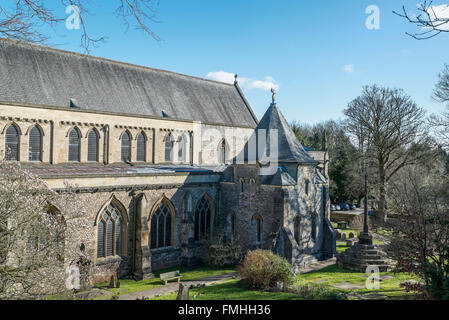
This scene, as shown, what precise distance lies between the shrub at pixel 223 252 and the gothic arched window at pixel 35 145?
11.3 metres

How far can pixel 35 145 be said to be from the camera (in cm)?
1967

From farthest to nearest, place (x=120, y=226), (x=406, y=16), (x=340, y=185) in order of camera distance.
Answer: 1. (x=340, y=185)
2. (x=120, y=226)
3. (x=406, y=16)

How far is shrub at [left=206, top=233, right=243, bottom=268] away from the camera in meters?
19.7

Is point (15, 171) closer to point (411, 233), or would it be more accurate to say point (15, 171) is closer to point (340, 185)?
point (411, 233)

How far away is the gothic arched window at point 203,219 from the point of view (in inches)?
847

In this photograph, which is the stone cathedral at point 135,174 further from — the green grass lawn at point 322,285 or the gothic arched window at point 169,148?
the green grass lawn at point 322,285

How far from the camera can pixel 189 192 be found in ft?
68.1

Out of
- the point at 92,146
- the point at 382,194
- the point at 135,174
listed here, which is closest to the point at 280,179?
the point at 135,174

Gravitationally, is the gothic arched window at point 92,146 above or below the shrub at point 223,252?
above

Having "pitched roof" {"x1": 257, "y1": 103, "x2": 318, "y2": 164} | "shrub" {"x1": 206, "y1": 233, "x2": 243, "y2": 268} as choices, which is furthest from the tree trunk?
"shrub" {"x1": 206, "y1": 233, "x2": 243, "y2": 268}

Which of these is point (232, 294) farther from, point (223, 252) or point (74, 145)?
point (74, 145)

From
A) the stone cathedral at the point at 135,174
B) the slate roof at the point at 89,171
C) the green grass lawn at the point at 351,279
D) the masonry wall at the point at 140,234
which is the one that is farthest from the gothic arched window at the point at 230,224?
the green grass lawn at the point at 351,279

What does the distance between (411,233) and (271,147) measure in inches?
427
